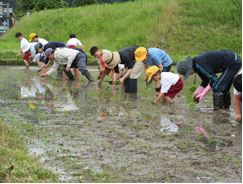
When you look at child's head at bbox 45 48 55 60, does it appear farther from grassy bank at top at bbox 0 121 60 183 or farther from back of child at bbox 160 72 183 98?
grassy bank at top at bbox 0 121 60 183

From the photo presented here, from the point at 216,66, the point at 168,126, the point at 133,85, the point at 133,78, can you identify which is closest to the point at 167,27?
the point at 133,85

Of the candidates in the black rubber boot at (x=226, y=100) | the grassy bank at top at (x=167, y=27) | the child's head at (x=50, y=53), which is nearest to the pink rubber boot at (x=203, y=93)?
the black rubber boot at (x=226, y=100)

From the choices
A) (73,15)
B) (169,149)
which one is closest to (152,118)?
(169,149)

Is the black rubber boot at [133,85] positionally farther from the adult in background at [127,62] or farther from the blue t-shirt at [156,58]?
the blue t-shirt at [156,58]

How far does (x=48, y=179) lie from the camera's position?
2803 millimetres

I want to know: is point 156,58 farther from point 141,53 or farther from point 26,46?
point 26,46

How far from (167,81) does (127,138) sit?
2.77m

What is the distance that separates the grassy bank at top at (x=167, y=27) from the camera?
76.7 ft

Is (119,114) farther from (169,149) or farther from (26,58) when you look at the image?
(26,58)

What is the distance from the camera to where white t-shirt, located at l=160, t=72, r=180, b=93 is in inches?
261

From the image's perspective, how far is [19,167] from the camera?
9.74 feet

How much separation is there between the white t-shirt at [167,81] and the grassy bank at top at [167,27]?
48.0 feet

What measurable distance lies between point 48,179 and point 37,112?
3192mm

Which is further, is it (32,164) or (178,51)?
(178,51)
